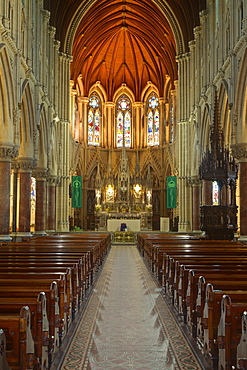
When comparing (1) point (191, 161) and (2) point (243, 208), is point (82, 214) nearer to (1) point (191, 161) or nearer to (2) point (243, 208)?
(1) point (191, 161)

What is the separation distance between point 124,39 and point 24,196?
2777 cm

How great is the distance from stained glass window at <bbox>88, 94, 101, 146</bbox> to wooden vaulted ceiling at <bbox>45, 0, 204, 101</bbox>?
4.47 feet

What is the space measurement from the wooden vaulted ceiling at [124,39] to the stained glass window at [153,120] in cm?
148

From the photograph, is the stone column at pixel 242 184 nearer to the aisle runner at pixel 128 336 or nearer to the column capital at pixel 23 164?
the aisle runner at pixel 128 336

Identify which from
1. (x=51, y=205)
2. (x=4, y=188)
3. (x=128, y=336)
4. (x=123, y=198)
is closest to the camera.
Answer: (x=128, y=336)

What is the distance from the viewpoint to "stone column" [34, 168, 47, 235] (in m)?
25.8

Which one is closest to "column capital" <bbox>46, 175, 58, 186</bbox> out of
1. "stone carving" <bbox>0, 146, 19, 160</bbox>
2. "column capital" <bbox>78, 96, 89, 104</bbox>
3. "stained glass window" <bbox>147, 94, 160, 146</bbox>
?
"stone carving" <bbox>0, 146, 19, 160</bbox>

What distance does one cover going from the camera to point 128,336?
6.69 m

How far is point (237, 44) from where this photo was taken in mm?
18359

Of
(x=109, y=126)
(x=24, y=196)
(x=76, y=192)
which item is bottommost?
(x=24, y=196)

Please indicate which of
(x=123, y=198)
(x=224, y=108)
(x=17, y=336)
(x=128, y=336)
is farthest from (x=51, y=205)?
(x=17, y=336)

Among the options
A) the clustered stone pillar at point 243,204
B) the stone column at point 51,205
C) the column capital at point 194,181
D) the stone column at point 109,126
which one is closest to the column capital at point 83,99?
the stone column at point 109,126

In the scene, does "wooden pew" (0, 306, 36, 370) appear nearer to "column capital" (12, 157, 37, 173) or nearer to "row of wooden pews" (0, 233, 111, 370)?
"row of wooden pews" (0, 233, 111, 370)

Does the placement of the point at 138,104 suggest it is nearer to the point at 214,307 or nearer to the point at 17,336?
the point at 214,307
